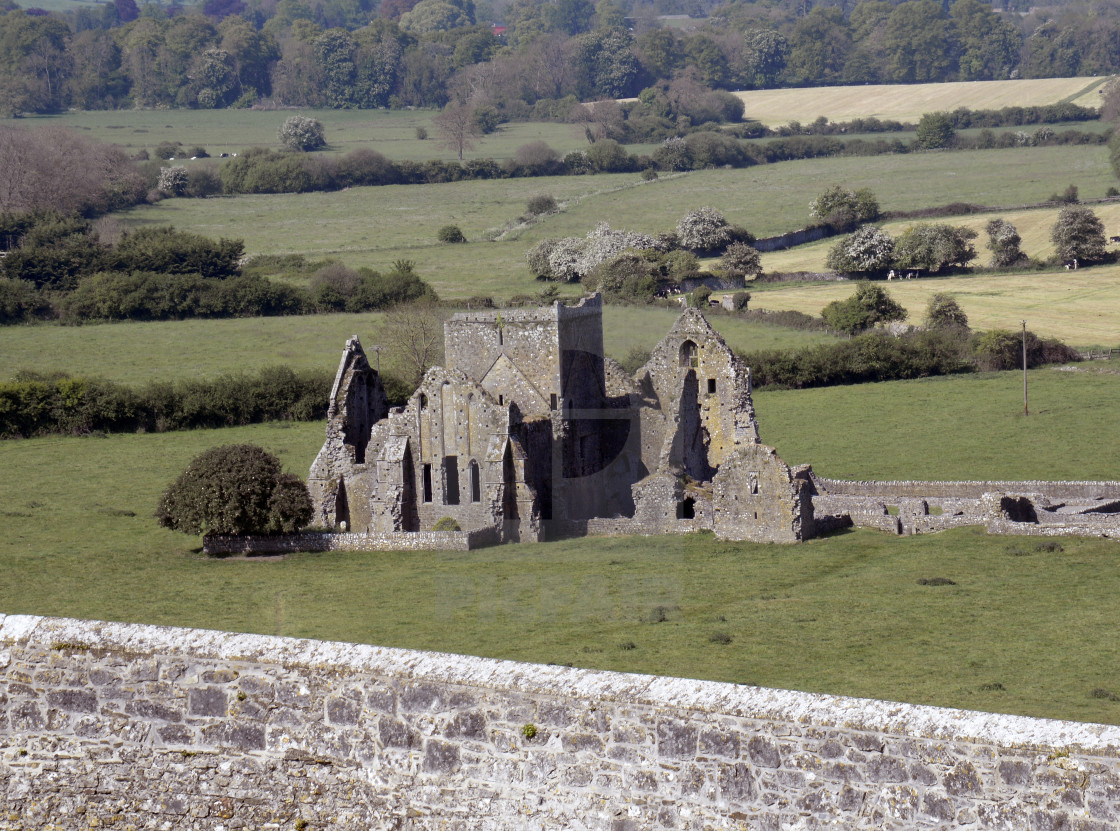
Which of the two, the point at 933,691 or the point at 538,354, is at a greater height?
the point at 538,354

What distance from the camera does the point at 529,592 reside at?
119 ft

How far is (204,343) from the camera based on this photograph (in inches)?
3452

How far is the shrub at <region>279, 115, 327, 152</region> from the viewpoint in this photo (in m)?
161

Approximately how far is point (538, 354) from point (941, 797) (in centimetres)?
4042

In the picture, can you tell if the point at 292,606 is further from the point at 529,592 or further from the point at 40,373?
the point at 40,373

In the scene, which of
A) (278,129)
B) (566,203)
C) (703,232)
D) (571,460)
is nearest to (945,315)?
(703,232)

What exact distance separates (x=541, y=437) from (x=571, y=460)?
59.0 inches

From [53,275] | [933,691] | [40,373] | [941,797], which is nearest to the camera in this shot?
[941,797]

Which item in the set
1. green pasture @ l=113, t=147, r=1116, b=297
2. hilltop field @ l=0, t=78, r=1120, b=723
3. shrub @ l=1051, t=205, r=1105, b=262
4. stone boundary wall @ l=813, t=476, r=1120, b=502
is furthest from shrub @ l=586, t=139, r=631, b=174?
stone boundary wall @ l=813, t=476, r=1120, b=502

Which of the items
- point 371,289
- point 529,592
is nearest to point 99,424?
point 371,289

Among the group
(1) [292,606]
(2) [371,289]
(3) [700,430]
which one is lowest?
(1) [292,606]

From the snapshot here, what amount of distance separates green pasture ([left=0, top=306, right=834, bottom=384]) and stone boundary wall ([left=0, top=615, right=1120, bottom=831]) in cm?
6085

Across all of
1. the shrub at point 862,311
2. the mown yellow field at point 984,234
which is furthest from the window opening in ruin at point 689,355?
the mown yellow field at point 984,234

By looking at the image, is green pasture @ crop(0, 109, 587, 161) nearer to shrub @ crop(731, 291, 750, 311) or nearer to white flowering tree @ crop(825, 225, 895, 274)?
white flowering tree @ crop(825, 225, 895, 274)
